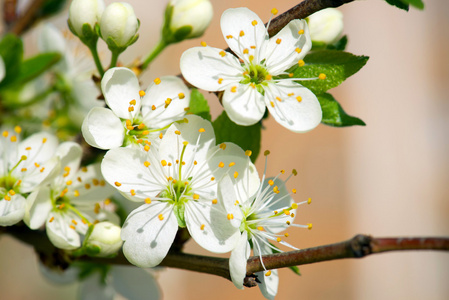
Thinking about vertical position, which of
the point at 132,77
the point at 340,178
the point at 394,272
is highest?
the point at 132,77

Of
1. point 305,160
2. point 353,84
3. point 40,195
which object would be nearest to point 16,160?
point 40,195

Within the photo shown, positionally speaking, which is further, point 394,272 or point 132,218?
point 394,272

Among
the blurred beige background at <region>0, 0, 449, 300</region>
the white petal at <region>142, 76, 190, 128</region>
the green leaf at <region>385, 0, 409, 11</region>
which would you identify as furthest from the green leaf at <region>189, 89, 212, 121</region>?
the blurred beige background at <region>0, 0, 449, 300</region>

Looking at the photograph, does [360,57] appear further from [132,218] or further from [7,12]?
[7,12]

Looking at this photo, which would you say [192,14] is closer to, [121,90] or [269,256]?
[121,90]

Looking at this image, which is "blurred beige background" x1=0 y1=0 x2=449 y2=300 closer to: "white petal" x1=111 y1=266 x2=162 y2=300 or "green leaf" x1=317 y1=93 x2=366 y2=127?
"white petal" x1=111 y1=266 x2=162 y2=300

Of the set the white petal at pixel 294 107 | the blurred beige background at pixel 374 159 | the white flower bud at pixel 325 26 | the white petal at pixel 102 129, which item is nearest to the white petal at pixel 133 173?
the white petal at pixel 102 129

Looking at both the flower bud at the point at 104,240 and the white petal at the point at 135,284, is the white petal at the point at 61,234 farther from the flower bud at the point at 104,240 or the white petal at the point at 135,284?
the white petal at the point at 135,284
